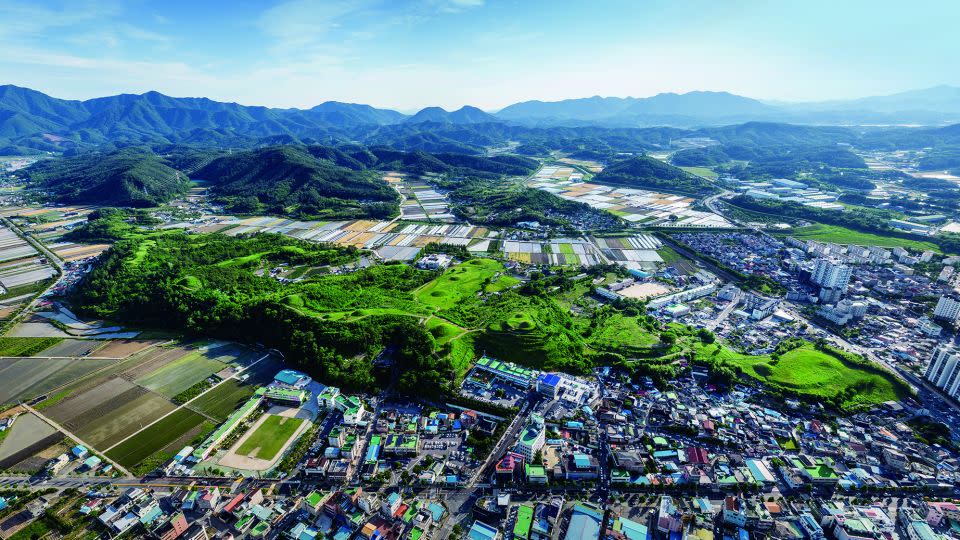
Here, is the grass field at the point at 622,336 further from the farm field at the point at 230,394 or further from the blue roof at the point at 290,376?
the farm field at the point at 230,394

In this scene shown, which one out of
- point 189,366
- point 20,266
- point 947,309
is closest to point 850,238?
point 947,309

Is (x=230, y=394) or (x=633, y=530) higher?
(x=230, y=394)

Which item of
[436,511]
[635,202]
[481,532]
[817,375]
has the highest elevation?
[436,511]

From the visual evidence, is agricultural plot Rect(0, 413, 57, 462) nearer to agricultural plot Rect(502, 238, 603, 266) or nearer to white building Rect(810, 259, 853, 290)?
agricultural plot Rect(502, 238, 603, 266)

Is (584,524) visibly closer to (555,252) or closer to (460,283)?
(460,283)

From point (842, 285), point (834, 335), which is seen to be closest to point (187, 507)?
point (834, 335)

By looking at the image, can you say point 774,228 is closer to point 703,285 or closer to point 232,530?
point 703,285
